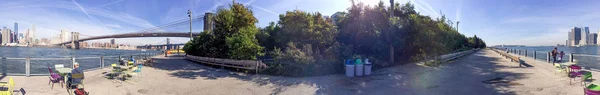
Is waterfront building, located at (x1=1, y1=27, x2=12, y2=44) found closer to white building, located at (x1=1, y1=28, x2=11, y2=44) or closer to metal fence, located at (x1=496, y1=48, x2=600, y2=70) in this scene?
white building, located at (x1=1, y1=28, x2=11, y2=44)

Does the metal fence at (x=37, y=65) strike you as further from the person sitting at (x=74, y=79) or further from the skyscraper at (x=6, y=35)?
the skyscraper at (x=6, y=35)

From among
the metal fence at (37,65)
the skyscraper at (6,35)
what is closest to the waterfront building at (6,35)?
the skyscraper at (6,35)

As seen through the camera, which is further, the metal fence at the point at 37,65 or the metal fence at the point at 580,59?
the metal fence at the point at 580,59

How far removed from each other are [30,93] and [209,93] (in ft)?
13.2

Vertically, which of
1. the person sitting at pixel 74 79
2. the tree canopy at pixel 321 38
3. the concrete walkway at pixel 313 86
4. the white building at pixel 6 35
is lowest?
the concrete walkway at pixel 313 86

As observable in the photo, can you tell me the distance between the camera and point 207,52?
678 inches

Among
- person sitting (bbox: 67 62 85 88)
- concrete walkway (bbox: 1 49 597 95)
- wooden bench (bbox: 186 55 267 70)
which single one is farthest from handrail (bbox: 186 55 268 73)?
person sitting (bbox: 67 62 85 88)

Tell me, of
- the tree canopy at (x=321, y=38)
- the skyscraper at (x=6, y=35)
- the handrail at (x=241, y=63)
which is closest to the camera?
the handrail at (x=241, y=63)

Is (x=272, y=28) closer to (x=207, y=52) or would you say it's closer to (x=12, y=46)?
(x=207, y=52)

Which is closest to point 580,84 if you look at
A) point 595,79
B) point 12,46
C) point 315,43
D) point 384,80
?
point 595,79

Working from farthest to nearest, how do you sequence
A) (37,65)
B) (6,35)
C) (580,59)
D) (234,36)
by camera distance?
(6,35) → (37,65) → (580,59) → (234,36)

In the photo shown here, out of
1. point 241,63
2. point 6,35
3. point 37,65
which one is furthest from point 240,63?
point 6,35

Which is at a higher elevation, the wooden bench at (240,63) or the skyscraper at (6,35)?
the skyscraper at (6,35)

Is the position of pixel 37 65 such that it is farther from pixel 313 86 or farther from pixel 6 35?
pixel 6 35
